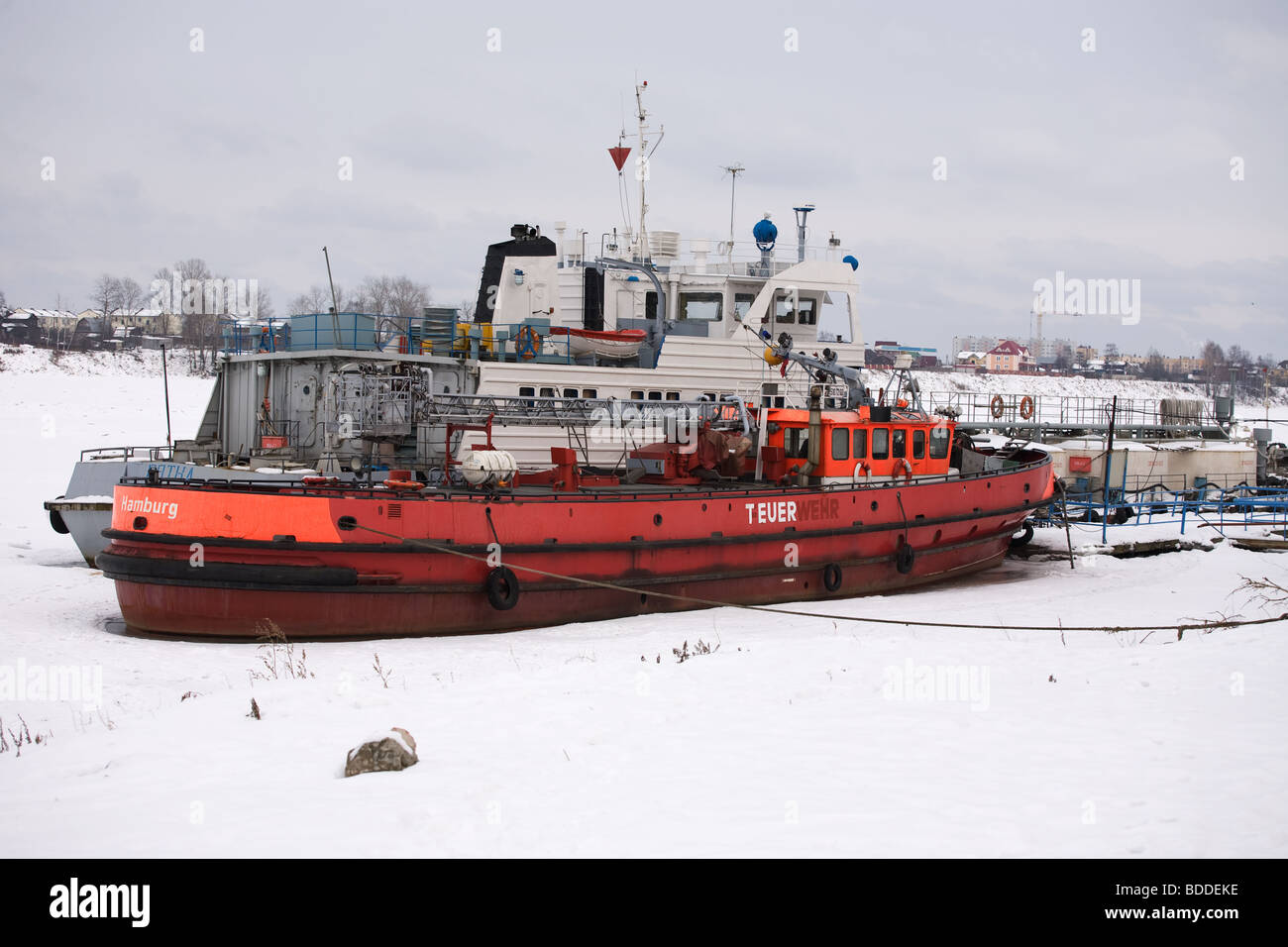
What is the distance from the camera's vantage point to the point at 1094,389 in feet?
282

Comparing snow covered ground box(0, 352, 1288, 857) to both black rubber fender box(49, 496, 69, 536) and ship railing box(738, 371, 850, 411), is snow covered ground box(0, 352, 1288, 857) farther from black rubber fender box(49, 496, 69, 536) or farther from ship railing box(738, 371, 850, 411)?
ship railing box(738, 371, 850, 411)

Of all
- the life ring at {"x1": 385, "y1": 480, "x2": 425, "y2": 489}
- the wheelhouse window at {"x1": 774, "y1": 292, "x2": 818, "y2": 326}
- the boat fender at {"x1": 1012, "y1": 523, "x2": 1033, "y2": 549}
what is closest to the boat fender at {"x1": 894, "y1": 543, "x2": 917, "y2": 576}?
the boat fender at {"x1": 1012, "y1": 523, "x2": 1033, "y2": 549}

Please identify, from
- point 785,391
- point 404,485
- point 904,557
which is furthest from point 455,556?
point 785,391

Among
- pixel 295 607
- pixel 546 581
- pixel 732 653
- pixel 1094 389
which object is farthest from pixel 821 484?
pixel 1094 389

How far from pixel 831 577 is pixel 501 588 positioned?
18.2 feet

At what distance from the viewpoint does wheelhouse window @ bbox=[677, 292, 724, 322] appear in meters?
22.4

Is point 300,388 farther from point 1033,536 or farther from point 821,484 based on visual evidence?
point 1033,536

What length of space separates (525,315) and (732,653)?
12764 mm

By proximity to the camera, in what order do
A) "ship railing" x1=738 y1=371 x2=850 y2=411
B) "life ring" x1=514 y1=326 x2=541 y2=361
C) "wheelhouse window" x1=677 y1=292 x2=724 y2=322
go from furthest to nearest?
"wheelhouse window" x1=677 y1=292 x2=724 y2=322 < "ship railing" x1=738 y1=371 x2=850 y2=411 < "life ring" x1=514 y1=326 x2=541 y2=361

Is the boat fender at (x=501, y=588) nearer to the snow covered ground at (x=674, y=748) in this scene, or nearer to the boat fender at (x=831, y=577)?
the snow covered ground at (x=674, y=748)

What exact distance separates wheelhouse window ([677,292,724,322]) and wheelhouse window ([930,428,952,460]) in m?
6.25

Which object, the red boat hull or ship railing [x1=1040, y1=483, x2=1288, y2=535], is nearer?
the red boat hull

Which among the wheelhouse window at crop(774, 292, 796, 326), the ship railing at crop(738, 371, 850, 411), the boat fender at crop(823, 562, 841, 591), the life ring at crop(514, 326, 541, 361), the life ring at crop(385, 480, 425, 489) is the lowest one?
the boat fender at crop(823, 562, 841, 591)
